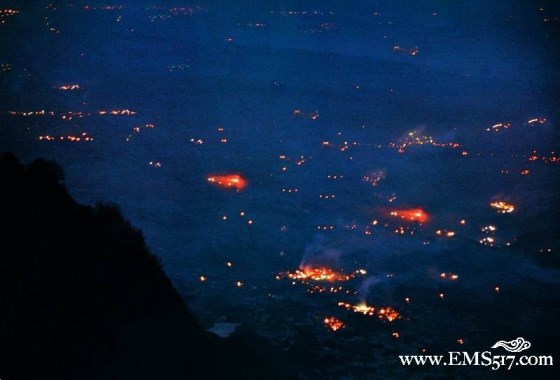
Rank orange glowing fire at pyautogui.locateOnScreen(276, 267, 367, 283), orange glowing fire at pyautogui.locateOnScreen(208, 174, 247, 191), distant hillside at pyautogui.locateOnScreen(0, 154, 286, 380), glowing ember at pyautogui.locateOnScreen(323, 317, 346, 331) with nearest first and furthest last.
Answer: distant hillside at pyautogui.locateOnScreen(0, 154, 286, 380), glowing ember at pyautogui.locateOnScreen(323, 317, 346, 331), orange glowing fire at pyautogui.locateOnScreen(276, 267, 367, 283), orange glowing fire at pyautogui.locateOnScreen(208, 174, 247, 191)

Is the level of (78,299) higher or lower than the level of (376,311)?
higher

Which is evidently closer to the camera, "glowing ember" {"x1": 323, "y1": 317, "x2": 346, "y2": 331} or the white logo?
the white logo

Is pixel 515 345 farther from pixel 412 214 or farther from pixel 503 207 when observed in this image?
pixel 503 207

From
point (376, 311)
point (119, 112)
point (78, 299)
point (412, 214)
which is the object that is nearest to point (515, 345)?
point (376, 311)

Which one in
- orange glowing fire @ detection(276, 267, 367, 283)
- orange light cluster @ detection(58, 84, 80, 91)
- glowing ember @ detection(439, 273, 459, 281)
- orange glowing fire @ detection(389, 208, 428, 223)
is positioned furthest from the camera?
orange light cluster @ detection(58, 84, 80, 91)

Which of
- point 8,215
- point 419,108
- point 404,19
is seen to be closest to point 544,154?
point 419,108

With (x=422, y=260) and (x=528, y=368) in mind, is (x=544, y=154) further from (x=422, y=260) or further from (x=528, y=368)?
(x=528, y=368)

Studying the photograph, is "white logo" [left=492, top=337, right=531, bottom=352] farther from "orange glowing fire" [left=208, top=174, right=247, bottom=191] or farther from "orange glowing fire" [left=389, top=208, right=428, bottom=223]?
"orange glowing fire" [left=208, top=174, right=247, bottom=191]

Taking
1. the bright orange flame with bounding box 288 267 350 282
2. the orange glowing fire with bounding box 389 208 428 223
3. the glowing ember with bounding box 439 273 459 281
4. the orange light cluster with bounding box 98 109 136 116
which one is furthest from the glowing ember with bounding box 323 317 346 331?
the orange light cluster with bounding box 98 109 136 116
